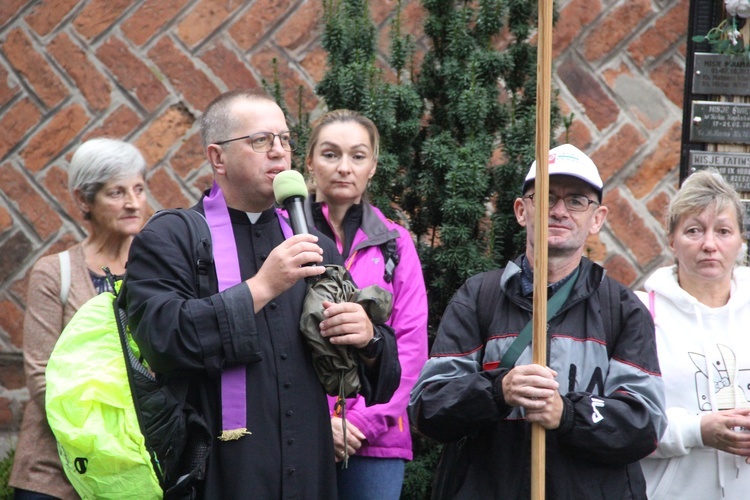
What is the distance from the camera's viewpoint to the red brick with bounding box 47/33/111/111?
189 inches

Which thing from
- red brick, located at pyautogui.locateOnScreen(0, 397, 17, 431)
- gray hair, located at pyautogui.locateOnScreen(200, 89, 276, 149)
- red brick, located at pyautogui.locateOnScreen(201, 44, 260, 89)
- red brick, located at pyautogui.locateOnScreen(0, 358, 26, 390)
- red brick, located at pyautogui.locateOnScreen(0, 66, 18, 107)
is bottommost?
red brick, located at pyautogui.locateOnScreen(0, 397, 17, 431)

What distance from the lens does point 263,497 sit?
2.39 m

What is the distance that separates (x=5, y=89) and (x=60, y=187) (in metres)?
0.55

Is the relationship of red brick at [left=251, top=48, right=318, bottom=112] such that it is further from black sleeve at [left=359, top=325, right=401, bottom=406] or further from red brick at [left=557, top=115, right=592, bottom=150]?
black sleeve at [left=359, top=325, right=401, bottom=406]

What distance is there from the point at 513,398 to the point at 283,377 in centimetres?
58

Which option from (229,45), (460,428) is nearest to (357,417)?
(460,428)

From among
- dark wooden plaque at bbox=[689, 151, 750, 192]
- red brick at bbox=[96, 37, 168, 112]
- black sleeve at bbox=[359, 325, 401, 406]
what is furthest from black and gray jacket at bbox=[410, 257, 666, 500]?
red brick at bbox=[96, 37, 168, 112]

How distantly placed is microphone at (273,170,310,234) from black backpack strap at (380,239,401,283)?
94cm

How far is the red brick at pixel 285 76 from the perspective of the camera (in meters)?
4.80

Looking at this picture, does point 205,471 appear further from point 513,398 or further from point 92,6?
point 92,6

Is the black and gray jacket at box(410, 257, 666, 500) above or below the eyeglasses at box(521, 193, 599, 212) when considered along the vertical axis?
below

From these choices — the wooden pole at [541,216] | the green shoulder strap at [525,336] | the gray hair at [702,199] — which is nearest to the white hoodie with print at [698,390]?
the gray hair at [702,199]

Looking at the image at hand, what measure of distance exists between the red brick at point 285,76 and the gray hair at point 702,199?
2123mm

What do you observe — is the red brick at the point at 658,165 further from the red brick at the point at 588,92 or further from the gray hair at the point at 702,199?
the gray hair at the point at 702,199
